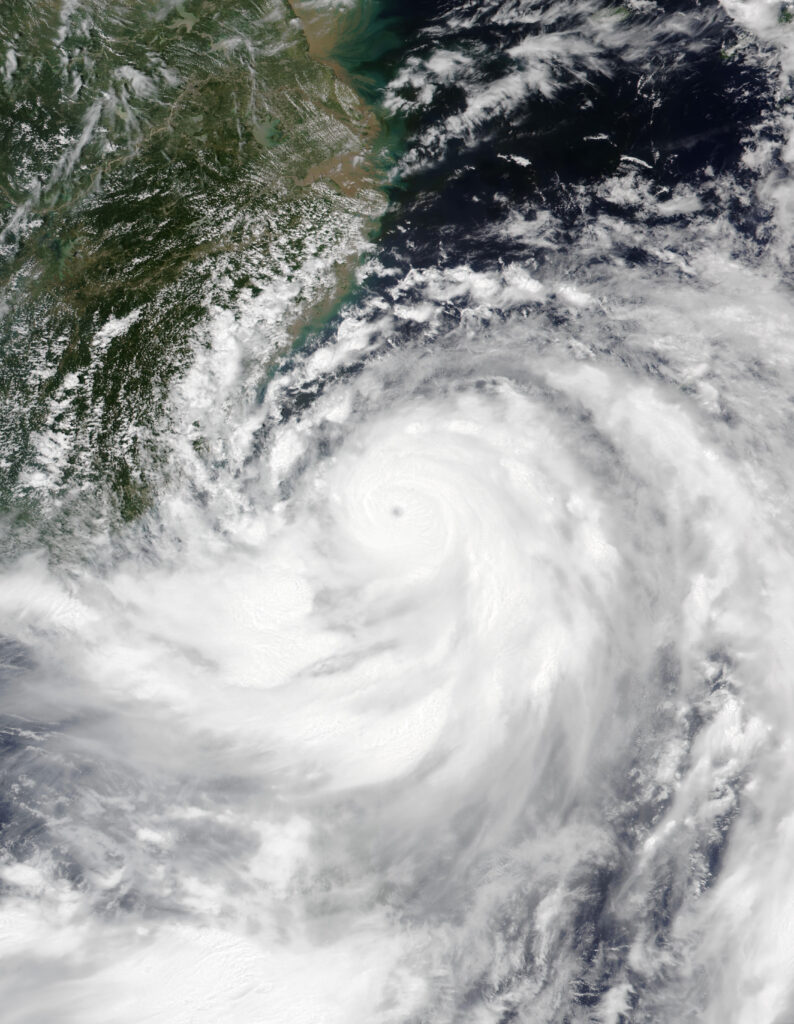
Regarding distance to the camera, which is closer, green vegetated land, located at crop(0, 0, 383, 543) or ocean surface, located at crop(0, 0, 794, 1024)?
ocean surface, located at crop(0, 0, 794, 1024)

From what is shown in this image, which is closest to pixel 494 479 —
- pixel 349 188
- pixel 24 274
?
pixel 349 188

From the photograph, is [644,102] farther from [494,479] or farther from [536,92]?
[494,479]

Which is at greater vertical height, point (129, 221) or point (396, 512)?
point (129, 221)

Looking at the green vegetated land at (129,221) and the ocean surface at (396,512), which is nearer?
the ocean surface at (396,512)
